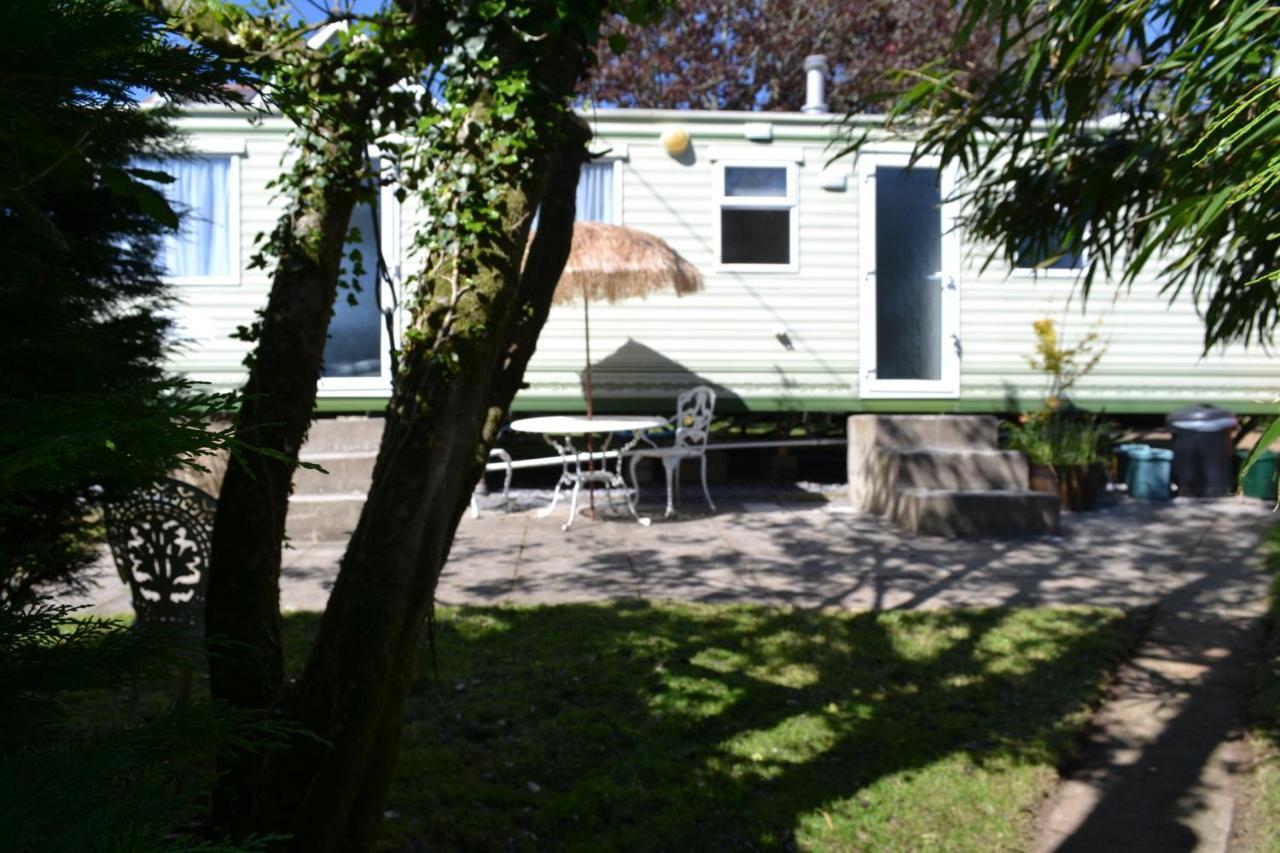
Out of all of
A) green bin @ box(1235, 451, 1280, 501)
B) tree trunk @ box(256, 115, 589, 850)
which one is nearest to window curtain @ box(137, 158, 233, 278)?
tree trunk @ box(256, 115, 589, 850)

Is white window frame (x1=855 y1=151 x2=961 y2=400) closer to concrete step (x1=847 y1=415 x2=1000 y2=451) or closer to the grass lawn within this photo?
concrete step (x1=847 y1=415 x2=1000 y2=451)

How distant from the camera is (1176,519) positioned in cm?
927

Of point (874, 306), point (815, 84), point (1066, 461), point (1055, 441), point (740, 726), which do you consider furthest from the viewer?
point (815, 84)

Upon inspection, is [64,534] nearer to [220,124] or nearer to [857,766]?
[857,766]

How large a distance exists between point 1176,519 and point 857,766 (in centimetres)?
672

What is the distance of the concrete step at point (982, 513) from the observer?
8.21 metres

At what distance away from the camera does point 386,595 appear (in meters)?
2.52

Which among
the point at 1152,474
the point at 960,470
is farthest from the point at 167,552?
the point at 1152,474

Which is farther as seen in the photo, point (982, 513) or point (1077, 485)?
point (1077, 485)

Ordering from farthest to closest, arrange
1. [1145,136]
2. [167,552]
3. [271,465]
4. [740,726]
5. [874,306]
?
[874,306] → [740,726] → [167,552] → [1145,136] → [271,465]

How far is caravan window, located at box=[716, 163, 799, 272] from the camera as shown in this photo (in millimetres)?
10992

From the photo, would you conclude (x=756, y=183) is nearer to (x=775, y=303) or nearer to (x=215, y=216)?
(x=775, y=303)

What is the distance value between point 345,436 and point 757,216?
188 inches

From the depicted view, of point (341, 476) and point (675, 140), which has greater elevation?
point (675, 140)
